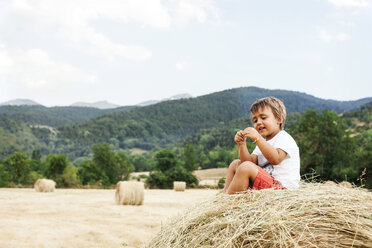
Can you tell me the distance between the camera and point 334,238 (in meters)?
2.19

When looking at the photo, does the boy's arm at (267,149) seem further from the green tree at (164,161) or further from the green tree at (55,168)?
the green tree at (164,161)

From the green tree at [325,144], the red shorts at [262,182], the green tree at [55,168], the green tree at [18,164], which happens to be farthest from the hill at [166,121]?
the red shorts at [262,182]

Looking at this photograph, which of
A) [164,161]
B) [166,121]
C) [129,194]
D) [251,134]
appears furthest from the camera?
[166,121]

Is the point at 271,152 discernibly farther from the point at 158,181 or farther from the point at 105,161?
the point at 105,161

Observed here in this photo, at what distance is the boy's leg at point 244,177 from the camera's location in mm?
3053

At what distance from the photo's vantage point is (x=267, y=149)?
324cm

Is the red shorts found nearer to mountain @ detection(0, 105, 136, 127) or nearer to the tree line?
the tree line

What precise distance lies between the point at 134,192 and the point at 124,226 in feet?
17.8

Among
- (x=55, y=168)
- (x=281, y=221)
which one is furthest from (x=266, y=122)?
(x=55, y=168)

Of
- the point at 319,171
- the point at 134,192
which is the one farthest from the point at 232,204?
the point at 319,171

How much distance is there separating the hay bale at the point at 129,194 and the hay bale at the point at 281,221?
9931 mm

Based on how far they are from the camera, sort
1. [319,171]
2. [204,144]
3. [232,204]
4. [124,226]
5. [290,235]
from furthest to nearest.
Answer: [204,144]
[319,171]
[124,226]
[232,204]
[290,235]

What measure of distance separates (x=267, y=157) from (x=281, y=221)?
1147 mm

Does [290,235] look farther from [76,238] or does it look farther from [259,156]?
[76,238]
